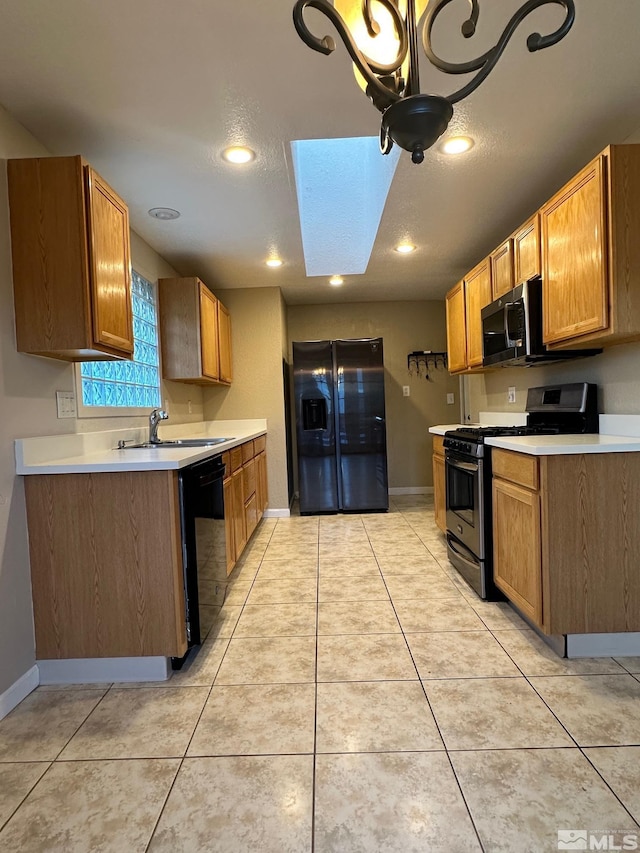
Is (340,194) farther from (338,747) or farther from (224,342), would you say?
(338,747)

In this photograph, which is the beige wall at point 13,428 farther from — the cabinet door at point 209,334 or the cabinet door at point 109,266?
the cabinet door at point 209,334

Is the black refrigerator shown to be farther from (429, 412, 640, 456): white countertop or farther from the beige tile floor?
the beige tile floor

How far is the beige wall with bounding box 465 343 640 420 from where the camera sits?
2211 mm

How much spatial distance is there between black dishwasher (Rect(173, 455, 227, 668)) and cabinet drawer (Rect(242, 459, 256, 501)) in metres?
0.98

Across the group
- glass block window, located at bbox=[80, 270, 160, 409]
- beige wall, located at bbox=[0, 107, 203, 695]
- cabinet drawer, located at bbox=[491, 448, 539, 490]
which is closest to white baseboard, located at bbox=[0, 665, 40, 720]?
beige wall, located at bbox=[0, 107, 203, 695]

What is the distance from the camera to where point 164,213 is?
2846 millimetres

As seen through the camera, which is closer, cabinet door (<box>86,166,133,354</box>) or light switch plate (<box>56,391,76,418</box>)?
cabinet door (<box>86,166,133,354</box>)

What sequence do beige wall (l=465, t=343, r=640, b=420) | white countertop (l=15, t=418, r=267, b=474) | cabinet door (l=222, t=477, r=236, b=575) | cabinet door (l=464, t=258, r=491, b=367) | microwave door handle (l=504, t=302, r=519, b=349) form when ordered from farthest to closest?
cabinet door (l=464, t=258, r=491, b=367) → cabinet door (l=222, t=477, r=236, b=575) → microwave door handle (l=504, t=302, r=519, b=349) → beige wall (l=465, t=343, r=640, b=420) → white countertop (l=15, t=418, r=267, b=474)

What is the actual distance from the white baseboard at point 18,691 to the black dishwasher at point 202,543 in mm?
538

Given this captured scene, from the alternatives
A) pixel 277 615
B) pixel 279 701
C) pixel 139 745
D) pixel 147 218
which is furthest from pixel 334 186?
pixel 139 745

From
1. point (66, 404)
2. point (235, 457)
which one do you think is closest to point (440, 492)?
point (235, 457)

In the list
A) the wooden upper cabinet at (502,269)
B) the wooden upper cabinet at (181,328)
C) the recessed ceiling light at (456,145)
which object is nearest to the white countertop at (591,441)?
the wooden upper cabinet at (502,269)

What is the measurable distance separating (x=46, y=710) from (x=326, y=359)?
3.55m

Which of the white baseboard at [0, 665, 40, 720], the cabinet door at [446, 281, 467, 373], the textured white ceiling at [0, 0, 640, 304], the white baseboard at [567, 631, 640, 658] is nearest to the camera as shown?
the textured white ceiling at [0, 0, 640, 304]
